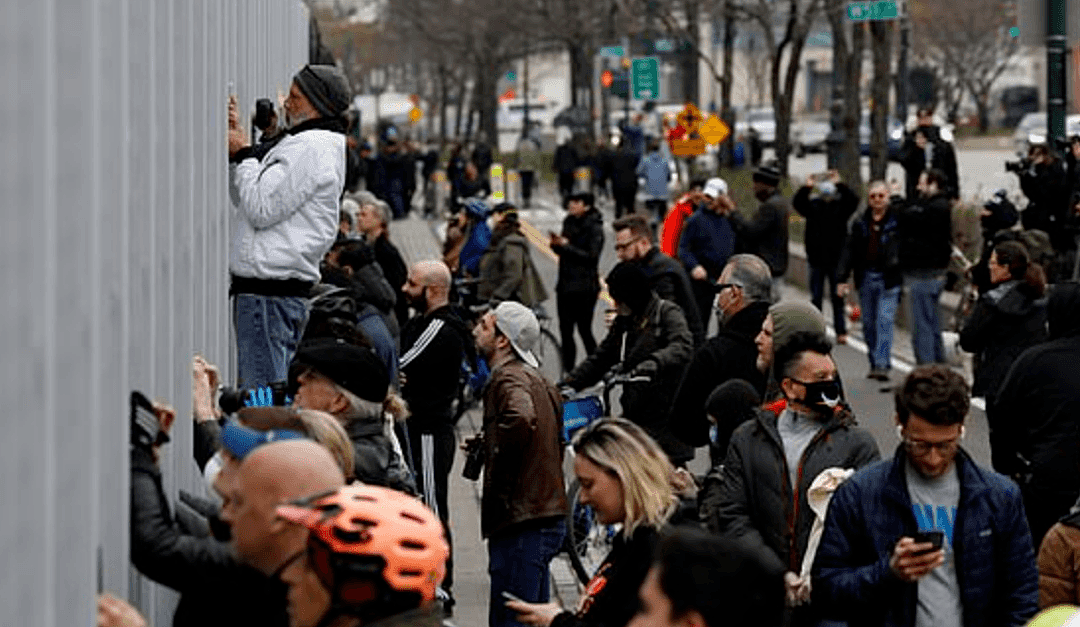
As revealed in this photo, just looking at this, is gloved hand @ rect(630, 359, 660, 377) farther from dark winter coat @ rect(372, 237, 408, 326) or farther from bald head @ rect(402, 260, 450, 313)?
dark winter coat @ rect(372, 237, 408, 326)

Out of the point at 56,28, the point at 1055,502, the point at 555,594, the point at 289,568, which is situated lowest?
the point at 555,594

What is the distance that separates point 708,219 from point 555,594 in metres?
9.45

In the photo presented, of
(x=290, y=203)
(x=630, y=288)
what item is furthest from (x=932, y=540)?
(x=630, y=288)

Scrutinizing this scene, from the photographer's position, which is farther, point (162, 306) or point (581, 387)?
point (581, 387)

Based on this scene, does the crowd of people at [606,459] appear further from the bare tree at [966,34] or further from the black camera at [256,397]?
the bare tree at [966,34]

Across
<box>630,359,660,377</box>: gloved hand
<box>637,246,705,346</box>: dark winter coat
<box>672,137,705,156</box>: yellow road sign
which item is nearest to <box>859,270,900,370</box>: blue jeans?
<box>637,246,705,346</box>: dark winter coat

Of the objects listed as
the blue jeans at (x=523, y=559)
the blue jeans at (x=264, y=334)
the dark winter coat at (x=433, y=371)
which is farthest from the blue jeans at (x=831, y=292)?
the blue jeans at (x=264, y=334)

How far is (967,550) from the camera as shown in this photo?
24.6ft

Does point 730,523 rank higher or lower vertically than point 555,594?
higher

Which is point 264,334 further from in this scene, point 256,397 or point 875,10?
point 875,10

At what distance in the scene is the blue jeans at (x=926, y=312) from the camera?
22.5 metres

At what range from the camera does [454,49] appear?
82562mm

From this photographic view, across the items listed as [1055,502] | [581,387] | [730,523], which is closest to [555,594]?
[581,387]

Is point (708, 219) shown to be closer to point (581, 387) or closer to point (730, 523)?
point (581, 387)
